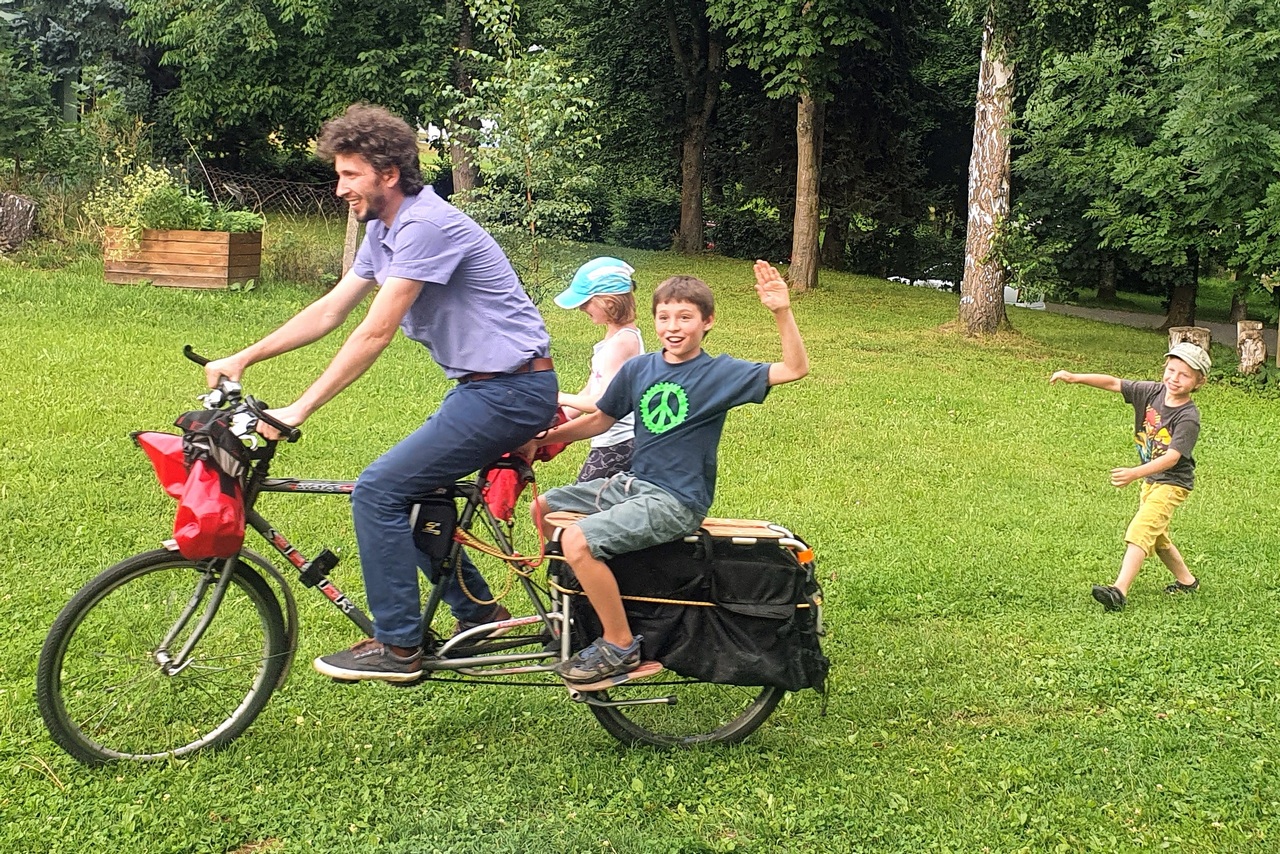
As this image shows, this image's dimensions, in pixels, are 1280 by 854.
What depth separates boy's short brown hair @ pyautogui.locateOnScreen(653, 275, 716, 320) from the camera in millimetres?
4121

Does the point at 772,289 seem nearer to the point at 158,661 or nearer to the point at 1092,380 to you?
the point at 158,661

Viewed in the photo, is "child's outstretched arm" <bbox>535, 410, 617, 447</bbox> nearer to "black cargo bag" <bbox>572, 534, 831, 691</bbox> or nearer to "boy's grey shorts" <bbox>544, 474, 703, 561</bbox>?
"boy's grey shorts" <bbox>544, 474, 703, 561</bbox>

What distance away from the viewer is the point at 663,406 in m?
4.12

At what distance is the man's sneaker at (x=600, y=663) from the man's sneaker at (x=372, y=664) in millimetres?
511

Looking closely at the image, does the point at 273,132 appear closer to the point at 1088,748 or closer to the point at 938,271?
the point at 938,271

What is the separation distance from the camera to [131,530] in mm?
6219

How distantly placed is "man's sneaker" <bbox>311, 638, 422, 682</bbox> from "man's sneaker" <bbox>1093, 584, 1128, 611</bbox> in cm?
377

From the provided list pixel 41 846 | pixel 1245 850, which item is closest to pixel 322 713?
pixel 41 846

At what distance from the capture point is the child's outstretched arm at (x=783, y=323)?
3791 millimetres

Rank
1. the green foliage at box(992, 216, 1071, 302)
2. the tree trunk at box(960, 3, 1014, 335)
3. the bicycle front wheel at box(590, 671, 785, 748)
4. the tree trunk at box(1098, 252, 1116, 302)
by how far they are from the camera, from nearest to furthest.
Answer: the bicycle front wheel at box(590, 671, 785, 748) → the tree trunk at box(960, 3, 1014, 335) → the green foliage at box(992, 216, 1071, 302) → the tree trunk at box(1098, 252, 1116, 302)

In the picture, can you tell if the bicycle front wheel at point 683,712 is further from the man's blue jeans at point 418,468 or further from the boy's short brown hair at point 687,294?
the boy's short brown hair at point 687,294

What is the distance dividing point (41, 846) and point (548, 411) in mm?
2019

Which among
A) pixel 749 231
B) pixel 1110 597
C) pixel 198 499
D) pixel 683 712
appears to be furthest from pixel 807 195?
pixel 198 499

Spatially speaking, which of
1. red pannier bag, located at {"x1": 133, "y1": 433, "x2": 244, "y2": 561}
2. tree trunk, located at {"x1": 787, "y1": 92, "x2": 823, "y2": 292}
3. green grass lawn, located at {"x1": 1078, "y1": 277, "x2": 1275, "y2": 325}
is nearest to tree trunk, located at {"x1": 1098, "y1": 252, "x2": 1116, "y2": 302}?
green grass lawn, located at {"x1": 1078, "y1": 277, "x2": 1275, "y2": 325}
